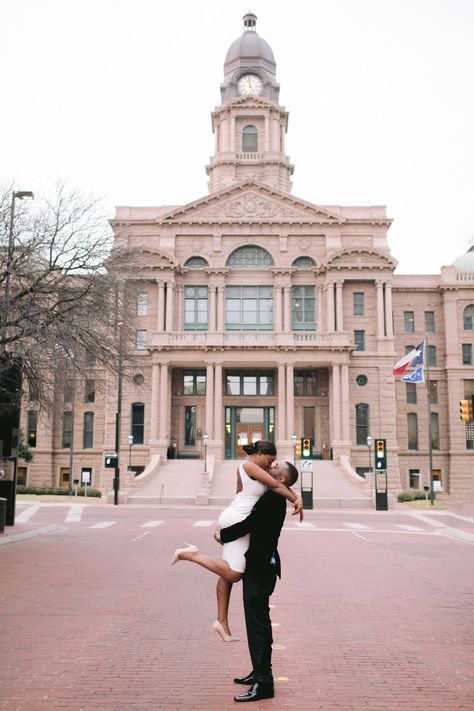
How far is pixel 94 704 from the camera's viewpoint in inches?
245

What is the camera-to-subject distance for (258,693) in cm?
629

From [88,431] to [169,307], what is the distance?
12599 millimetres

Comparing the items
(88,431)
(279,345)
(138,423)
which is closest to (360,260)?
(279,345)

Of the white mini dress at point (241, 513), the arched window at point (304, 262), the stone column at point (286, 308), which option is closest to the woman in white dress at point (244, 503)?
the white mini dress at point (241, 513)

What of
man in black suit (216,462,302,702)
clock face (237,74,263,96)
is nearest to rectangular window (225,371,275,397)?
clock face (237,74,263,96)

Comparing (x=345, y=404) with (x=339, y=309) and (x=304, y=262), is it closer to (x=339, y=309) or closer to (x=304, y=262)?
(x=339, y=309)

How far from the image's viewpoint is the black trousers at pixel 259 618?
6379mm

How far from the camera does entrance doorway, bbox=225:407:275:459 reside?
54.9m

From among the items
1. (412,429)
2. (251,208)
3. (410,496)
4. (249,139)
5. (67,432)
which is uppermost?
(249,139)

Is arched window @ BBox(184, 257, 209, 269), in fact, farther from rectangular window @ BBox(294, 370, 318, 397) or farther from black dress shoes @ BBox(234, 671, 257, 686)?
black dress shoes @ BBox(234, 671, 257, 686)

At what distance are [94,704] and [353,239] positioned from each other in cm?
5289

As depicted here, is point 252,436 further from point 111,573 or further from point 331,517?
point 111,573

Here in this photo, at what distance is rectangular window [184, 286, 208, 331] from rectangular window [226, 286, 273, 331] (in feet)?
5.92

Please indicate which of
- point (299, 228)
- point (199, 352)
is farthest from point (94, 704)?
point (299, 228)
